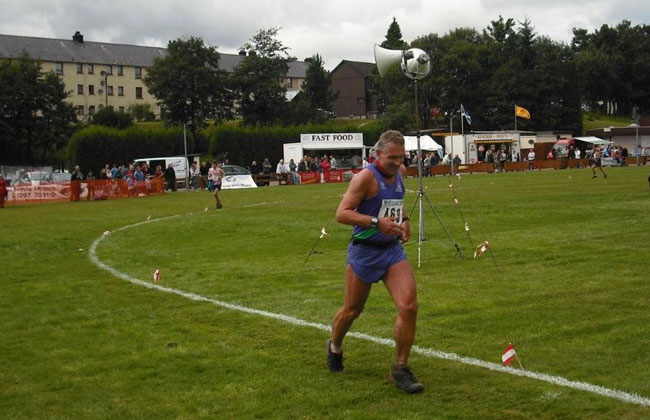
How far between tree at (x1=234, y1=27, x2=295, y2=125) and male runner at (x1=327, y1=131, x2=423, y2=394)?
97.2m

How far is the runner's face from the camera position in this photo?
21.2ft

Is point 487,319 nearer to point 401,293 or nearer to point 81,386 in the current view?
point 401,293

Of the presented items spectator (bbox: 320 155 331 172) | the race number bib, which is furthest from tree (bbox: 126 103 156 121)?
the race number bib

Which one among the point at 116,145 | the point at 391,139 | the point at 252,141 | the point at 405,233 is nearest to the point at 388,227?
the point at 405,233

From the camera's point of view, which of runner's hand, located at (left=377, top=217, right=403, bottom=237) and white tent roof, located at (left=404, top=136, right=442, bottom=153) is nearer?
runner's hand, located at (left=377, top=217, right=403, bottom=237)

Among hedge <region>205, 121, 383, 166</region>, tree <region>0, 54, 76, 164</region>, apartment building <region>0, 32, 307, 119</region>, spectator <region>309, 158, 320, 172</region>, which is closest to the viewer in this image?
spectator <region>309, 158, 320, 172</region>

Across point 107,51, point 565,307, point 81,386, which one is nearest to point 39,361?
point 81,386

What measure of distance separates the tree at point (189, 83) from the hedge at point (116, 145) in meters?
27.4

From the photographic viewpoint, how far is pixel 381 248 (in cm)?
648

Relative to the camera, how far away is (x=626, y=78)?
132875mm

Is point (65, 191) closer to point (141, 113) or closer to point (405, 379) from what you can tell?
point (405, 379)

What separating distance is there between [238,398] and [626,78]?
138943mm

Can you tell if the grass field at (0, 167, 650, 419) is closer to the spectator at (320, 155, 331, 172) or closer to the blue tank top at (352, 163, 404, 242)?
the blue tank top at (352, 163, 404, 242)

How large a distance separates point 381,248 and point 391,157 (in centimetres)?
76
